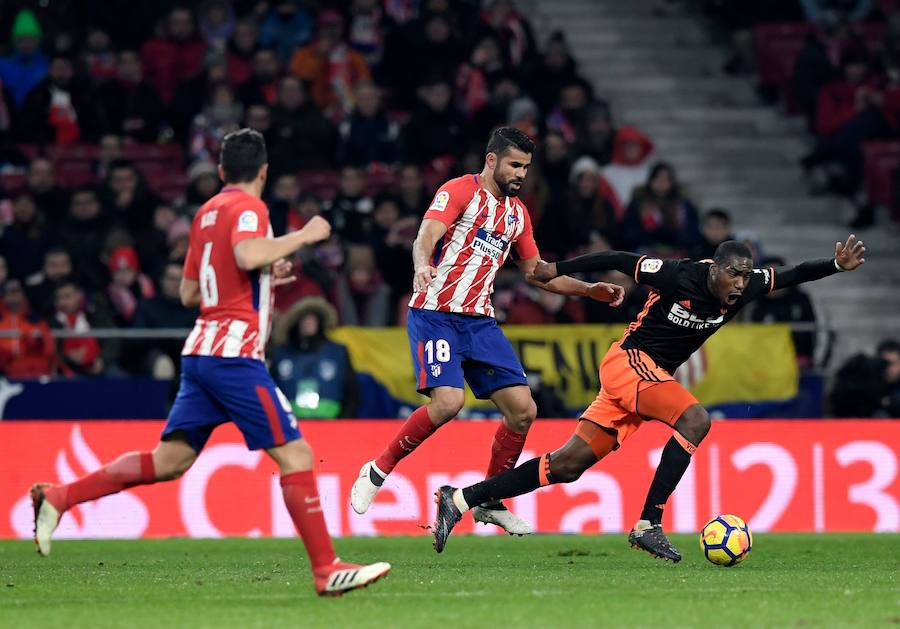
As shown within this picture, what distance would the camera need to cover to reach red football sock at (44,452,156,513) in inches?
320

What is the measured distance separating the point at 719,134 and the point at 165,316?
9098mm

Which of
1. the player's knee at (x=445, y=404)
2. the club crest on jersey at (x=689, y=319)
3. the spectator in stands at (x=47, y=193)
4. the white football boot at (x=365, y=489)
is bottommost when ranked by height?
the white football boot at (x=365, y=489)

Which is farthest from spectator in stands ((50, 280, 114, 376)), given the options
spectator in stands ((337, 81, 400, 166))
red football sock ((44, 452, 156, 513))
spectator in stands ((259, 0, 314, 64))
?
red football sock ((44, 452, 156, 513))

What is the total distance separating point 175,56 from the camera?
19.0 metres

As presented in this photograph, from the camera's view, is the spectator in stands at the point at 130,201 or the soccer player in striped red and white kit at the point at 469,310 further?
the spectator in stands at the point at 130,201

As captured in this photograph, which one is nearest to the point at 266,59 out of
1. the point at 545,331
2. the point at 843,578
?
the point at 545,331

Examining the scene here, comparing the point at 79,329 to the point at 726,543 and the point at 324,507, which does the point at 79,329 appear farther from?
the point at 726,543

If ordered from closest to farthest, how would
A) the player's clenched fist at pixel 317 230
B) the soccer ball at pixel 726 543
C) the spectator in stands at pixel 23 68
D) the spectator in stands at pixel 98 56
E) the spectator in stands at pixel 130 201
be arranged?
the player's clenched fist at pixel 317 230 → the soccer ball at pixel 726 543 → the spectator in stands at pixel 130 201 → the spectator in stands at pixel 23 68 → the spectator in stands at pixel 98 56

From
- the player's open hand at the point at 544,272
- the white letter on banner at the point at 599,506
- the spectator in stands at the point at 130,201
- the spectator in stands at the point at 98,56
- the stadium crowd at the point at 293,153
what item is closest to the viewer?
the player's open hand at the point at 544,272

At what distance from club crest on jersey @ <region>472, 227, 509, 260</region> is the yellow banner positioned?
5034 millimetres

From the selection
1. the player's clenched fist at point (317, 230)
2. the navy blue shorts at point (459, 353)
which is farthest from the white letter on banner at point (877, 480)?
the player's clenched fist at point (317, 230)

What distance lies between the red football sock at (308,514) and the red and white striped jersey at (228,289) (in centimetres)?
63

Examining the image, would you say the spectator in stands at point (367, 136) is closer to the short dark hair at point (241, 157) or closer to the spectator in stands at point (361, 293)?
the spectator in stands at point (361, 293)

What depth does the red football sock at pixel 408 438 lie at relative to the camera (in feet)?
→ 33.7
